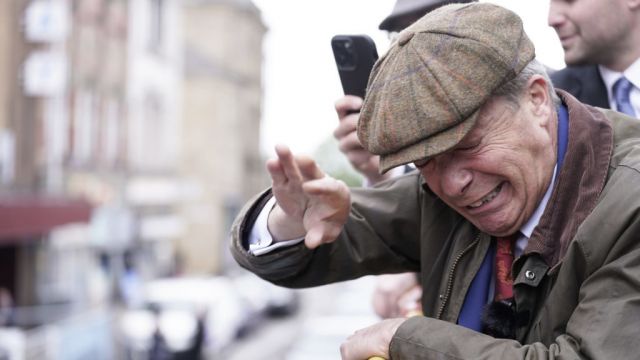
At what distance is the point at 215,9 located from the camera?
4794cm

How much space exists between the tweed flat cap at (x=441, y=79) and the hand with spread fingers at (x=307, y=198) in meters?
0.20

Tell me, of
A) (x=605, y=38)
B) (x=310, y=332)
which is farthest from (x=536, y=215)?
(x=310, y=332)

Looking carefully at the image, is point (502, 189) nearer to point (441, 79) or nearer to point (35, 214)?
point (441, 79)

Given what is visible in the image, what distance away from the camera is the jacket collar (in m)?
1.92

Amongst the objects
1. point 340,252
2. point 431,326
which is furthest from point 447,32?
point 340,252

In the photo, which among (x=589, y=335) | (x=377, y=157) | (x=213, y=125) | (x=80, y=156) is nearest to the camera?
(x=589, y=335)

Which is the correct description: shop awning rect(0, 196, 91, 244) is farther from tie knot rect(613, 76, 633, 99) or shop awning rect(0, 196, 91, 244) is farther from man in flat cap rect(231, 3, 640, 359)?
man in flat cap rect(231, 3, 640, 359)

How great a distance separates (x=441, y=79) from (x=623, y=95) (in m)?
0.99

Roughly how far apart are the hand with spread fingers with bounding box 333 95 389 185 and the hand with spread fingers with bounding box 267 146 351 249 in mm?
353

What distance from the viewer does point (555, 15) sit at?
2.61 m

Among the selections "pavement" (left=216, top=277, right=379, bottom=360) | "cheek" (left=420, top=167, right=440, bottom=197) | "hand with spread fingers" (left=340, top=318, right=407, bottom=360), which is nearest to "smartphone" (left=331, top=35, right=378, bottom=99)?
"cheek" (left=420, top=167, right=440, bottom=197)

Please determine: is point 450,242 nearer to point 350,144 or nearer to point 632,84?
point 350,144

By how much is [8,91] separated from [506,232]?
18676 mm

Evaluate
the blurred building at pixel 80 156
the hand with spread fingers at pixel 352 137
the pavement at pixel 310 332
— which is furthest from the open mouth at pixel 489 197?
the blurred building at pixel 80 156
